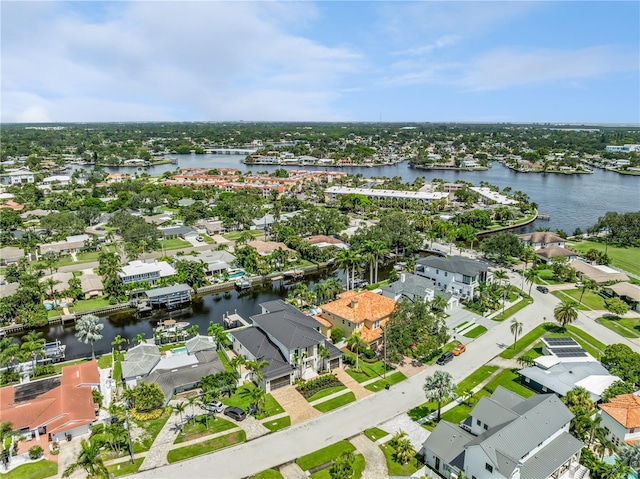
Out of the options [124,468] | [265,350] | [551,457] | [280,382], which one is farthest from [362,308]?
[124,468]

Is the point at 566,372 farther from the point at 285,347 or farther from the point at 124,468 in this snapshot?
the point at 124,468

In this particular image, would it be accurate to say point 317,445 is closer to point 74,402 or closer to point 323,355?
point 323,355

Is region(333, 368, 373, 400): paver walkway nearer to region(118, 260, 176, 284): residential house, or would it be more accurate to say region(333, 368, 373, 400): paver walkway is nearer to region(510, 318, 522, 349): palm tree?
region(510, 318, 522, 349): palm tree

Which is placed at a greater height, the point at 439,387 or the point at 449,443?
the point at 439,387

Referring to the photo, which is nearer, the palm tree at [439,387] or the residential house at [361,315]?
the palm tree at [439,387]

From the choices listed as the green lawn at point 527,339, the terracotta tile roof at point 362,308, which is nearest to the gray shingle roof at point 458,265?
the green lawn at point 527,339

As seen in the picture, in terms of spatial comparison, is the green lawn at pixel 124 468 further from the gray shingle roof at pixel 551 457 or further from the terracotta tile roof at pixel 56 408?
the gray shingle roof at pixel 551 457
